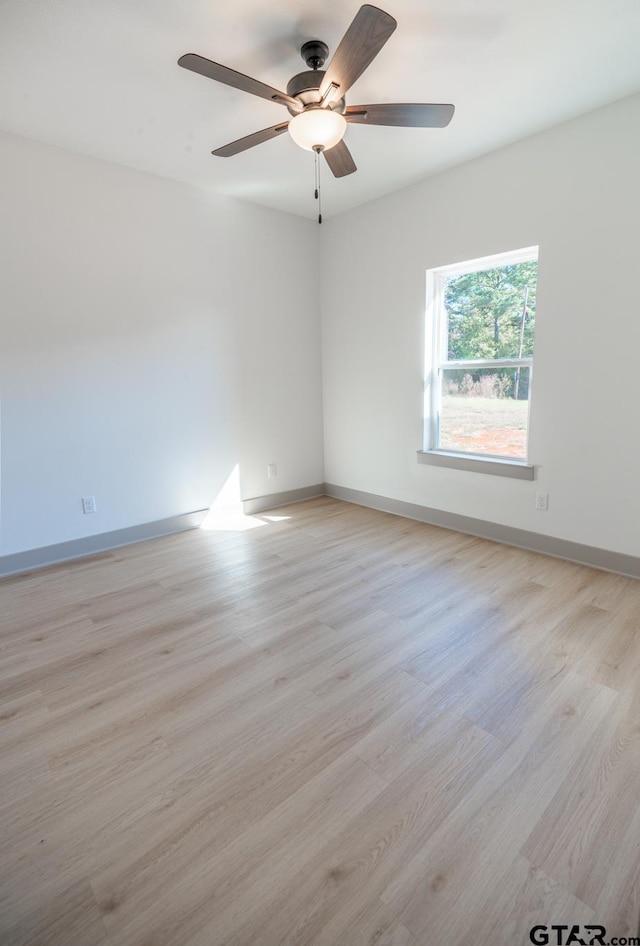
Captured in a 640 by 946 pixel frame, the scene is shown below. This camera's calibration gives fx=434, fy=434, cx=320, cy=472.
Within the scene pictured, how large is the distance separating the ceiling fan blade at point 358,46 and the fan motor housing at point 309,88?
2.9 inches

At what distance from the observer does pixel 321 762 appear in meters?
1.46

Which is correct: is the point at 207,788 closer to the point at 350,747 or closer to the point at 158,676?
the point at 350,747

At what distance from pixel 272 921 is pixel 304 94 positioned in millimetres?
2828

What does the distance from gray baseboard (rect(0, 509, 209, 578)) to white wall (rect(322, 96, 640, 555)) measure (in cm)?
195

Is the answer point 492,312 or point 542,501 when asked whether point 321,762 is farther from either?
point 492,312

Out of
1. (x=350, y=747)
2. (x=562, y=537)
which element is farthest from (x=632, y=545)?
(x=350, y=747)

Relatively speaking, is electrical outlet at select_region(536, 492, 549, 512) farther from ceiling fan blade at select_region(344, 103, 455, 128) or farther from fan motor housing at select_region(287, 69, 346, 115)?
fan motor housing at select_region(287, 69, 346, 115)

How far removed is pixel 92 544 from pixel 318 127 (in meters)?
2.97

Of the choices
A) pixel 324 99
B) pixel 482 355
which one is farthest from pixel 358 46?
pixel 482 355

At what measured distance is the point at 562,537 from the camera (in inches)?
115

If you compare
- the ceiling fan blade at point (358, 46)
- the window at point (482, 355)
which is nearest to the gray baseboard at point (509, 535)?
the window at point (482, 355)

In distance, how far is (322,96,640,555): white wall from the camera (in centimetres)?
251

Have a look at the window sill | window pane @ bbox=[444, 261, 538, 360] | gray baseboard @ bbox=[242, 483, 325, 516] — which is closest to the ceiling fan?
window pane @ bbox=[444, 261, 538, 360]

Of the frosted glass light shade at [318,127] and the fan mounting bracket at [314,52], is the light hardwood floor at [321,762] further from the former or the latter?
the fan mounting bracket at [314,52]
